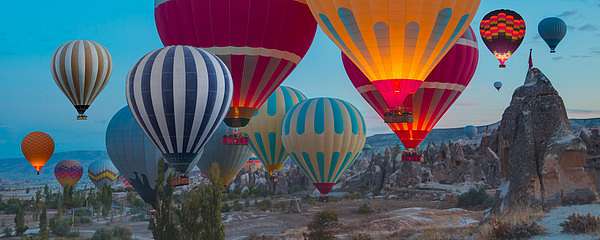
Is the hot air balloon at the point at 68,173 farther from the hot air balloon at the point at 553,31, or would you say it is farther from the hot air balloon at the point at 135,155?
the hot air balloon at the point at 553,31

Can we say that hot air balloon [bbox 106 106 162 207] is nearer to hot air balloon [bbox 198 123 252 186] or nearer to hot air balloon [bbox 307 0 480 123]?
hot air balloon [bbox 198 123 252 186]

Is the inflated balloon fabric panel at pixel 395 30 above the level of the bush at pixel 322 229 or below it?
above

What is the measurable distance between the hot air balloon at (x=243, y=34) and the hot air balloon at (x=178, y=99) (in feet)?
7.41

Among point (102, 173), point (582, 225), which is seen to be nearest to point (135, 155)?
point (582, 225)

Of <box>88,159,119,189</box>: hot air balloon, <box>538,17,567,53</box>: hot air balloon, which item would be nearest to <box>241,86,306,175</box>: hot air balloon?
<box>538,17,567,53</box>: hot air balloon

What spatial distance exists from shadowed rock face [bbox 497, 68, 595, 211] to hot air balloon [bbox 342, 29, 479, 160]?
9323mm

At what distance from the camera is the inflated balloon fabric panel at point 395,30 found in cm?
1694

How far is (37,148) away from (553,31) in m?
41.6

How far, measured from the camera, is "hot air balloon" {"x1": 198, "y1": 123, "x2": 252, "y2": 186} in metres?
28.9

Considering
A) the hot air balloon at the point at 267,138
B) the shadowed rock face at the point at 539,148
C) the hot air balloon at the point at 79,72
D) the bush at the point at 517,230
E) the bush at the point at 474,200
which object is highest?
the hot air balloon at the point at 79,72

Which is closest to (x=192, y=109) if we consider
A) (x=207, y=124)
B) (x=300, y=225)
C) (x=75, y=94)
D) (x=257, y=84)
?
(x=207, y=124)

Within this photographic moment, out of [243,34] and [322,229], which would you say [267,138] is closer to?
[243,34]

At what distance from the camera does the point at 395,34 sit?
17188 millimetres

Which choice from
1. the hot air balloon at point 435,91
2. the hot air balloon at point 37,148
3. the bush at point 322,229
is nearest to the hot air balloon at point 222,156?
the hot air balloon at point 435,91
